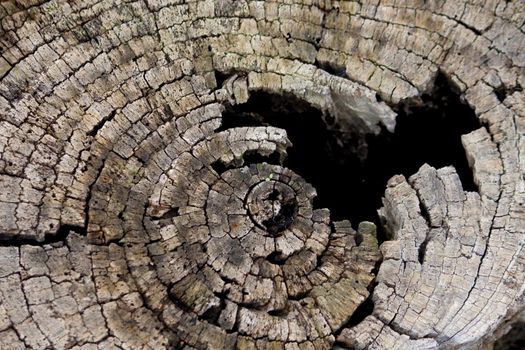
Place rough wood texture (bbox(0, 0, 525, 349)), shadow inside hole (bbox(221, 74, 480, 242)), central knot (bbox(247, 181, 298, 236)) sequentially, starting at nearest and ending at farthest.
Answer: rough wood texture (bbox(0, 0, 525, 349)) → central knot (bbox(247, 181, 298, 236)) → shadow inside hole (bbox(221, 74, 480, 242))

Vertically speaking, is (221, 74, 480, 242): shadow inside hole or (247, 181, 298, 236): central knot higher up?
(221, 74, 480, 242): shadow inside hole

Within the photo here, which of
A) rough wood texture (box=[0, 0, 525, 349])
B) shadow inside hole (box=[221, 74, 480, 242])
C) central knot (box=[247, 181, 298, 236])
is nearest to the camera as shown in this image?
rough wood texture (box=[0, 0, 525, 349])

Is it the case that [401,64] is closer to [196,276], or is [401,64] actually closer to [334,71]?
[334,71]

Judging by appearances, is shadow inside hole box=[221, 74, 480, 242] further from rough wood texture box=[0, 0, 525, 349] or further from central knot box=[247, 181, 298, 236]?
central knot box=[247, 181, 298, 236]

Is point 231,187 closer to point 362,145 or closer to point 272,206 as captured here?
point 272,206

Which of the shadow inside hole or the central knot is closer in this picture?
the central knot

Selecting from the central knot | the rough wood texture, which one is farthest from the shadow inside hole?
the central knot
